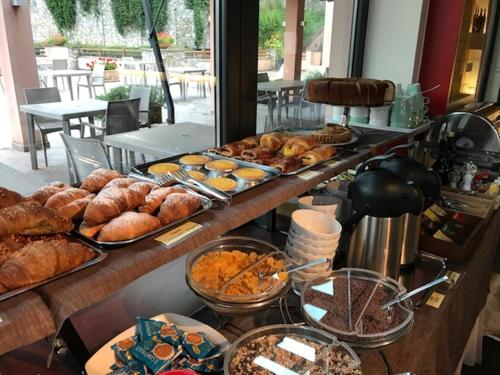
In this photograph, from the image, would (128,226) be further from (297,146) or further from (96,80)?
(96,80)

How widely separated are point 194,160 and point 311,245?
15.6 inches

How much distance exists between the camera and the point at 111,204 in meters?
0.73

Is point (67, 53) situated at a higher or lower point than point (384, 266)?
higher

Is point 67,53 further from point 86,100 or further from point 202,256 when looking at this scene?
point 202,256

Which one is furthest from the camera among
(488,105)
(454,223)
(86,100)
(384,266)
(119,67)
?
(86,100)

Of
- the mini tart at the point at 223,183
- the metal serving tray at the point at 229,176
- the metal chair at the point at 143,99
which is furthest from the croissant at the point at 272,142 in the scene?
the metal chair at the point at 143,99

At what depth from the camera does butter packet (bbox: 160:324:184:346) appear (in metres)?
0.69

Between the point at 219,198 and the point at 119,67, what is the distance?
3.35ft

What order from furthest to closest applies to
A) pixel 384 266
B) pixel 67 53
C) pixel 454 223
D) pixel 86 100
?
pixel 86 100 → pixel 67 53 → pixel 454 223 → pixel 384 266

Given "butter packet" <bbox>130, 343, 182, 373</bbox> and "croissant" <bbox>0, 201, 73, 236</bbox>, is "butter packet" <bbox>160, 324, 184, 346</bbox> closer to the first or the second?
"butter packet" <bbox>130, 343, 182, 373</bbox>

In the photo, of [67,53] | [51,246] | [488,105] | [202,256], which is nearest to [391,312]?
[202,256]

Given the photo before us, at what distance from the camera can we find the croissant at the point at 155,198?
0.77 meters

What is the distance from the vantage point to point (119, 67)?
1633 mm

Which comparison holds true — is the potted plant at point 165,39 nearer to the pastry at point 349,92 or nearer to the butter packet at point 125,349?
the pastry at point 349,92
